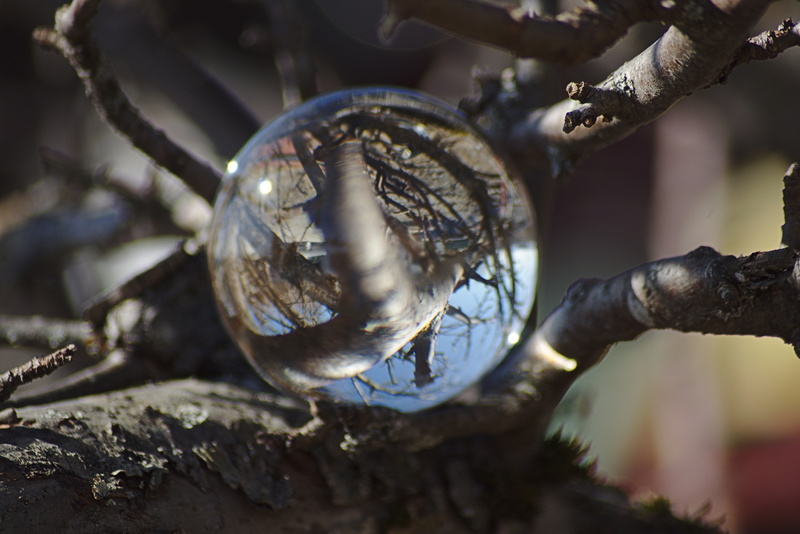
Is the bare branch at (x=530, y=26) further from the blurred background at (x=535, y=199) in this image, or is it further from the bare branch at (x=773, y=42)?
the blurred background at (x=535, y=199)

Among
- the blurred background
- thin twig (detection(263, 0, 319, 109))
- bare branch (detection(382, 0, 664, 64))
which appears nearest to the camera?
bare branch (detection(382, 0, 664, 64))

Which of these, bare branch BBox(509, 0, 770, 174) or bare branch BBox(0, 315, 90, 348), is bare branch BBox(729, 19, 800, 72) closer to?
bare branch BBox(509, 0, 770, 174)

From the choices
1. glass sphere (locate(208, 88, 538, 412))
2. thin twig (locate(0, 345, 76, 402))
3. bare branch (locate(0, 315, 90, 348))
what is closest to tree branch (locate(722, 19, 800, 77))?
glass sphere (locate(208, 88, 538, 412))

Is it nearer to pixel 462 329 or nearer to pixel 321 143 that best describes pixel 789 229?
pixel 462 329

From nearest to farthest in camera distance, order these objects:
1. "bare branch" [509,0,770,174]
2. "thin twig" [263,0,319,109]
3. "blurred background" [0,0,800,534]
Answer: "bare branch" [509,0,770,174]
"thin twig" [263,0,319,109]
"blurred background" [0,0,800,534]

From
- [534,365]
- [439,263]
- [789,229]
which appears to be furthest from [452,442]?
[789,229]

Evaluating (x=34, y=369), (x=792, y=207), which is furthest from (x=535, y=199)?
(x=34, y=369)
